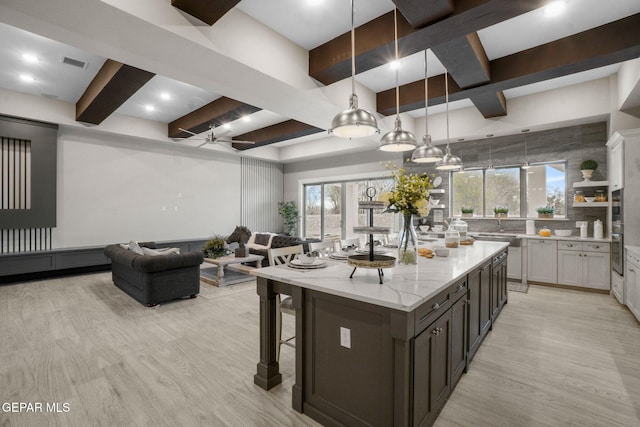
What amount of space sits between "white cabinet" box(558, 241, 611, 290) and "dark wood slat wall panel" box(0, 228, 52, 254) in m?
9.84

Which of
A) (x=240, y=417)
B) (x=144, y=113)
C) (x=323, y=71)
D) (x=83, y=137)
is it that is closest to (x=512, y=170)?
(x=323, y=71)

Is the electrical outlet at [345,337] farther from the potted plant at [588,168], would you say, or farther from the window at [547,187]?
the window at [547,187]

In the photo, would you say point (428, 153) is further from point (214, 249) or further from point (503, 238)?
point (214, 249)

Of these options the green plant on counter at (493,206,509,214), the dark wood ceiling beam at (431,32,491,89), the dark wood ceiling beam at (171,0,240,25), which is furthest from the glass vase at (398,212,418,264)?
the green plant on counter at (493,206,509,214)

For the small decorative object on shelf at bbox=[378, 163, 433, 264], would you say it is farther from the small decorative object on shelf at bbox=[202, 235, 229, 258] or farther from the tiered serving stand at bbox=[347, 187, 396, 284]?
the small decorative object on shelf at bbox=[202, 235, 229, 258]

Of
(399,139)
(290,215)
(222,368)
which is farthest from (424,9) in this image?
(290,215)

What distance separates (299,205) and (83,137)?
5.90 meters

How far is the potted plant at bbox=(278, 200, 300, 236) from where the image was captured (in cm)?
995

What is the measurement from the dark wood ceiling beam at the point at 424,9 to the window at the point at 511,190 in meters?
4.58

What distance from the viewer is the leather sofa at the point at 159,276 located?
13.9 feet

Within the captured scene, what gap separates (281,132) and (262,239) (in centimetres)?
279

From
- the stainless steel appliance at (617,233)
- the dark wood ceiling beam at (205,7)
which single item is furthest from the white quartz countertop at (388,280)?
the stainless steel appliance at (617,233)

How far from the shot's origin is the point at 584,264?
4988 millimetres

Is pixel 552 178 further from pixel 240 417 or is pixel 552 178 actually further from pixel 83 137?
pixel 83 137
